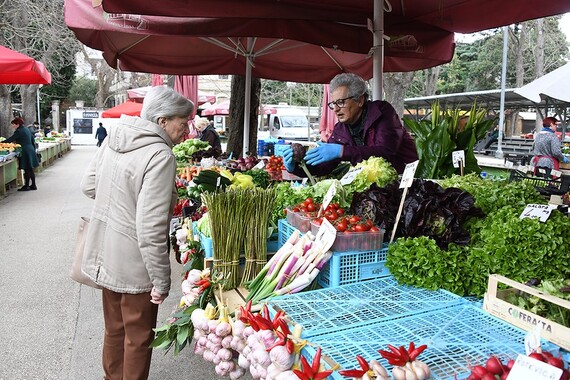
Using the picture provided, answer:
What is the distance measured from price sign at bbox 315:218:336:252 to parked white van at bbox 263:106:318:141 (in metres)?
25.2

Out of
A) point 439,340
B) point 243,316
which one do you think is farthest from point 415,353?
point 243,316

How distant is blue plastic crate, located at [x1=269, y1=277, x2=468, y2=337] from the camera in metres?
1.96

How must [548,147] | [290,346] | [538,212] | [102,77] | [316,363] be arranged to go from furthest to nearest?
[102,77], [548,147], [538,212], [290,346], [316,363]

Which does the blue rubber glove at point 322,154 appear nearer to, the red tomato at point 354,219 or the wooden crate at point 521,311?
the red tomato at point 354,219

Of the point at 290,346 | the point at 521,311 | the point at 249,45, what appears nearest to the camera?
the point at 290,346

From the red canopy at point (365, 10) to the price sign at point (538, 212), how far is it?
2.26m

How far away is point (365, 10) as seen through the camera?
4910 mm

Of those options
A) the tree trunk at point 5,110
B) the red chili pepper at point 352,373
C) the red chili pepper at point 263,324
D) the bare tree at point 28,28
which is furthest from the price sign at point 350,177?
the tree trunk at point 5,110

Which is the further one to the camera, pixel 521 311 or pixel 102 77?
pixel 102 77

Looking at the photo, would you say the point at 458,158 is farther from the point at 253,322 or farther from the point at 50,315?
the point at 50,315

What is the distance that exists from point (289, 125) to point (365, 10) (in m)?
23.6

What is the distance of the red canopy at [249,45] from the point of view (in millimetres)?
4109

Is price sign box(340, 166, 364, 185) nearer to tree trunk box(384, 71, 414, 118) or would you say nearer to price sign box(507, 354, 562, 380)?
price sign box(507, 354, 562, 380)

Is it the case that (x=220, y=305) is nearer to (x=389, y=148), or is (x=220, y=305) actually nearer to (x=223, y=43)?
(x=389, y=148)
